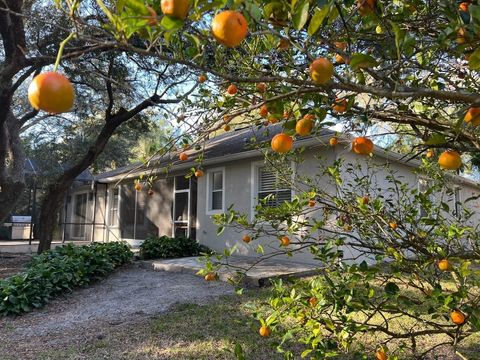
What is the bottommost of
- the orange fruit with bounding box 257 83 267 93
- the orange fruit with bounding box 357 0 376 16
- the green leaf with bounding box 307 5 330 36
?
the green leaf with bounding box 307 5 330 36

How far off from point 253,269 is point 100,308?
11.0 ft

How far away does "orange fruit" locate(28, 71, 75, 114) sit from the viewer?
1.23m

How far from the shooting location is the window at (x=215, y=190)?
1244 cm

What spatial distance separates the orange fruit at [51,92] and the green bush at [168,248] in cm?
1012

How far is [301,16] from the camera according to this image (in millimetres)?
1435

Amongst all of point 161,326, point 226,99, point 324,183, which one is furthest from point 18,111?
point 226,99

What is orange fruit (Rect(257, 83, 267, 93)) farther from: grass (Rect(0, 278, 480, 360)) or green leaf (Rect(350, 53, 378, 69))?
grass (Rect(0, 278, 480, 360))

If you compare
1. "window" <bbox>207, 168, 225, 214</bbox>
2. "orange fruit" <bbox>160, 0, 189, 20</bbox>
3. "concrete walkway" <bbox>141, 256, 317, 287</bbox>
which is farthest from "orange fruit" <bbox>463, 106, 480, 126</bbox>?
"window" <bbox>207, 168, 225, 214</bbox>

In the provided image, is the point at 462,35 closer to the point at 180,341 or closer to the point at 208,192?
the point at 180,341

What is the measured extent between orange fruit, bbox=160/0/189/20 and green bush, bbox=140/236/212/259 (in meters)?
10.3

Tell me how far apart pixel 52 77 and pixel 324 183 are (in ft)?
27.3

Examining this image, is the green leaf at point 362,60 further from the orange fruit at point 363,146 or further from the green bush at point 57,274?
the green bush at point 57,274

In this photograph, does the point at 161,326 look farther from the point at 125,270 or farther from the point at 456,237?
the point at 125,270

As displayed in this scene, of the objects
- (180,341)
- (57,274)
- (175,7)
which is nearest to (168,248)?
(57,274)
